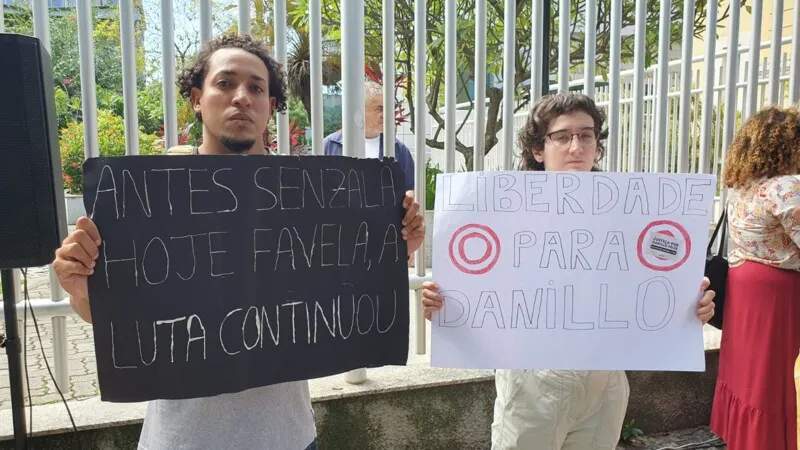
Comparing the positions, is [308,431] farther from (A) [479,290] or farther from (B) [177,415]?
(A) [479,290]

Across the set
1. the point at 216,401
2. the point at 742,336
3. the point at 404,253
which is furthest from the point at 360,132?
the point at 742,336

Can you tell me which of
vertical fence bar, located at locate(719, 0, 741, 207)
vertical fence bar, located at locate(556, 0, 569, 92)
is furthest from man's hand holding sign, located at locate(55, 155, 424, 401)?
vertical fence bar, located at locate(719, 0, 741, 207)

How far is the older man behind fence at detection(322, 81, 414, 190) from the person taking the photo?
3.43 m

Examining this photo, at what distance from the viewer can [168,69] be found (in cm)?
274

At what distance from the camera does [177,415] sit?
149 centimetres

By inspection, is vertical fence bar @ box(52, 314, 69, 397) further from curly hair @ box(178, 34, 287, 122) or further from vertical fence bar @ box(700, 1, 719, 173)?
vertical fence bar @ box(700, 1, 719, 173)

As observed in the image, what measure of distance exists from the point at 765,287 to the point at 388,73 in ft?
6.66

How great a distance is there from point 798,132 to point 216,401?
283 centimetres

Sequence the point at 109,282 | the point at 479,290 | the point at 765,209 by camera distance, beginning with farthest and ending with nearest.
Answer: the point at 765,209, the point at 479,290, the point at 109,282

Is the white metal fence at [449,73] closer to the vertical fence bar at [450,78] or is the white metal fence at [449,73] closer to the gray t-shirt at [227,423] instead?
the vertical fence bar at [450,78]

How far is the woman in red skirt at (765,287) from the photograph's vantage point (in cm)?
278

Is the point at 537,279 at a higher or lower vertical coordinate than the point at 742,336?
higher

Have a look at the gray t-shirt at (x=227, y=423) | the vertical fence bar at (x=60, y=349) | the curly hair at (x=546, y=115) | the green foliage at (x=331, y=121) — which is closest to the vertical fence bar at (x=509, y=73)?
the curly hair at (x=546, y=115)

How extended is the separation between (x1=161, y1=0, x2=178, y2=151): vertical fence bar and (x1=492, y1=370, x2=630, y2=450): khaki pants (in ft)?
5.90
